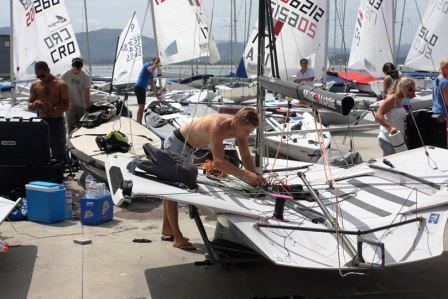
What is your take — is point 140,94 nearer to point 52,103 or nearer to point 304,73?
point 304,73

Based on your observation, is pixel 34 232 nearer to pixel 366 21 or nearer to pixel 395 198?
pixel 395 198

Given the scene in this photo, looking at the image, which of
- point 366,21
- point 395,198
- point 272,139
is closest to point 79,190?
point 272,139

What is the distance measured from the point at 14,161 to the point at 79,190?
2.95 ft

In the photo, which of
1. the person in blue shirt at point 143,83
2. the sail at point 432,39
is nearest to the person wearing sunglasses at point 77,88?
the person in blue shirt at point 143,83

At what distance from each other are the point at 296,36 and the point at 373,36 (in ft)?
15.1

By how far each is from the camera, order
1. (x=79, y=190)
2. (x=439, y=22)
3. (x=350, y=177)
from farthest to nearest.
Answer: (x=439, y=22), (x=79, y=190), (x=350, y=177)

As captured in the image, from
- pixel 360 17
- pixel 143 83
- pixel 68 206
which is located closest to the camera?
pixel 68 206

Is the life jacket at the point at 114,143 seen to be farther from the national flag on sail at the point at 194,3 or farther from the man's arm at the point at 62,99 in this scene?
the national flag on sail at the point at 194,3

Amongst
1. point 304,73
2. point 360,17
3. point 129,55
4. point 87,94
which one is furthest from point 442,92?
point 360,17

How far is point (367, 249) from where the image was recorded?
359cm

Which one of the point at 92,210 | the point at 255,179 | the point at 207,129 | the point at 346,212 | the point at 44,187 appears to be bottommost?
the point at 92,210

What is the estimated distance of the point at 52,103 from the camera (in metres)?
7.51

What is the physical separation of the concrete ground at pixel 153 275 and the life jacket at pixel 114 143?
1980mm

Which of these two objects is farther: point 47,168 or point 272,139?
point 272,139
